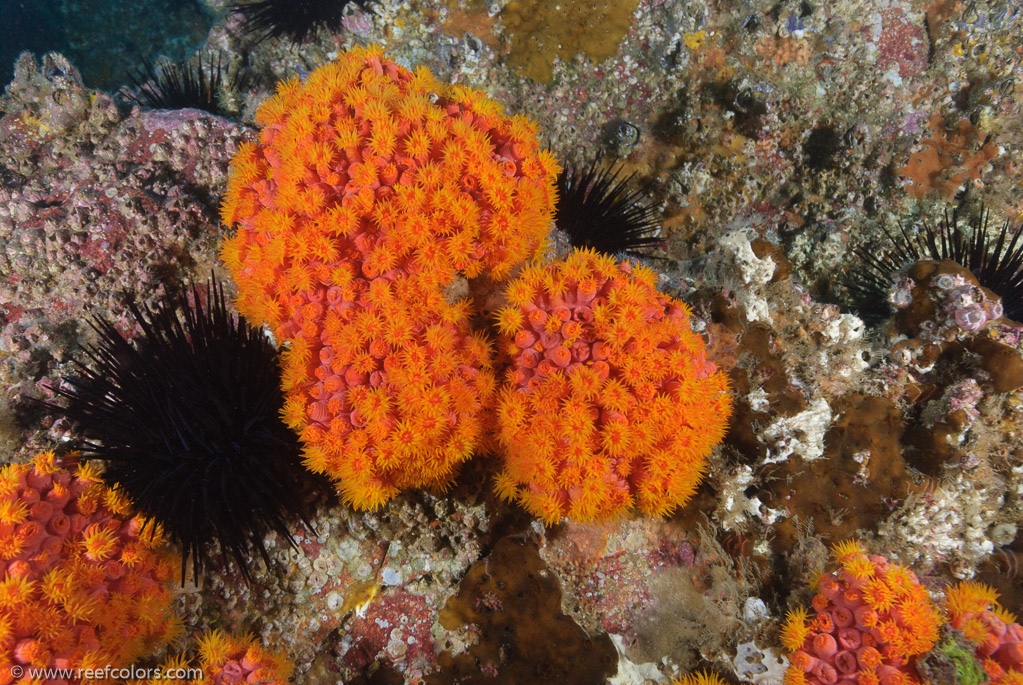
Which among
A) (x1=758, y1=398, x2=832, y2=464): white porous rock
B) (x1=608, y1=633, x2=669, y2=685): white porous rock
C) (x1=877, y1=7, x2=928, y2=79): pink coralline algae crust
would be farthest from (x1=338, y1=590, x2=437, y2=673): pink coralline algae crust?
(x1=877, y1=7, x2=928, y2=79): pink coralline algae crust

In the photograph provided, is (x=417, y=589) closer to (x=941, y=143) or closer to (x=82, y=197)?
(x=82, y=197)

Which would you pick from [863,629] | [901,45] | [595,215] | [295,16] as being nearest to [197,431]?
[595,215]

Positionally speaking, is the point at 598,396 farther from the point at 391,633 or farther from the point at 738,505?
the point at 391,633

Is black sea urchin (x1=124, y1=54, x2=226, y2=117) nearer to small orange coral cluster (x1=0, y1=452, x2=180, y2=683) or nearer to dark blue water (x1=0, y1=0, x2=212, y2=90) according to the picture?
dark blue water (x1=0, y1=0, x2=212, y2=90)

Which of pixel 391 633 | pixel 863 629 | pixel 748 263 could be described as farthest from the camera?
pixel 748 263

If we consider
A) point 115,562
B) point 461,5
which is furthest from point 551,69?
point 115,562

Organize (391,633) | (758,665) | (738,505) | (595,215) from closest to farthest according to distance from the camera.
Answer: (758,665) → (391,633) → (738,505) → (595,215)
